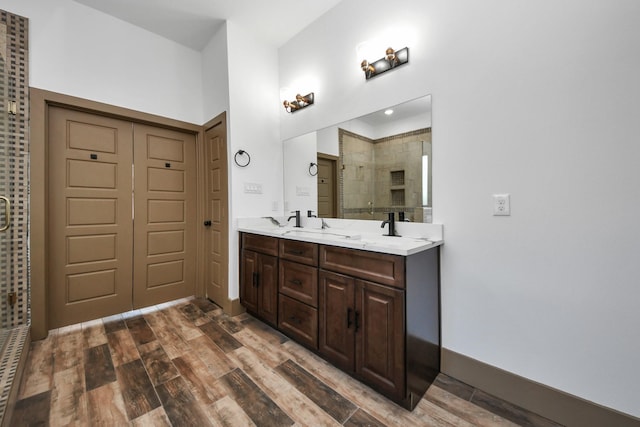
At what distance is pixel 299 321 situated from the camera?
1935 millimetres

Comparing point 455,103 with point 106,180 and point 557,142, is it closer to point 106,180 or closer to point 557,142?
point 557,142

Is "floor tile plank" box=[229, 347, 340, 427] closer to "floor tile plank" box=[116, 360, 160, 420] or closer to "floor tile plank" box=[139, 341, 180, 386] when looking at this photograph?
"floor tile plank" box=[139, 341, 180, 386]

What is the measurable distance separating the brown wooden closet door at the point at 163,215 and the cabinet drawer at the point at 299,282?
153 centimetres

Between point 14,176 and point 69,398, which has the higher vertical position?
point 14,176

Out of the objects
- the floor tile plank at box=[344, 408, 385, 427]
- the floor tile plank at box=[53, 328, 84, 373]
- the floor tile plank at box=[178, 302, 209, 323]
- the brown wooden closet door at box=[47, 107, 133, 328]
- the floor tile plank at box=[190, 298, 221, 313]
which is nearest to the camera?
the floor tile plank at box=[344, 408, 385, 427]

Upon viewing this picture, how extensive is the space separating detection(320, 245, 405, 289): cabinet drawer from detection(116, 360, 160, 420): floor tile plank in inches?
48.1

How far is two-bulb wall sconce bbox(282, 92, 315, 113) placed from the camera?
2.57 meters

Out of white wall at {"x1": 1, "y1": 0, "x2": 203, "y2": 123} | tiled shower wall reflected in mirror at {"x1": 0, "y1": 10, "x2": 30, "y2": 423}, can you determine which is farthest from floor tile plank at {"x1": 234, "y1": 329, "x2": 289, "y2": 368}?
Result: white wall at {"x1": 1, "y1": 0, "x2": 203, "y2": 123}

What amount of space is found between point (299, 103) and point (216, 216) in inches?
58.2

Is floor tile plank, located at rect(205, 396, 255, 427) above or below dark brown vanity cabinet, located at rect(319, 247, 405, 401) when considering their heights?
below

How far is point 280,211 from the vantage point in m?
2.93

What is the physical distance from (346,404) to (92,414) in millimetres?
1321

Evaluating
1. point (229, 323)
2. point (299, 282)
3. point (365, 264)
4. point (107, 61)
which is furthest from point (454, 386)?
point (107, 61)

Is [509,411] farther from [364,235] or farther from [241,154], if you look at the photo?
[241,154]
